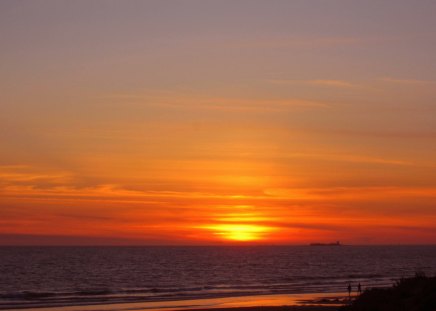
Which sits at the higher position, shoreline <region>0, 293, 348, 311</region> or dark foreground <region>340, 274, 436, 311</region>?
dark foreground <region>340, 274, 436, 311</region>

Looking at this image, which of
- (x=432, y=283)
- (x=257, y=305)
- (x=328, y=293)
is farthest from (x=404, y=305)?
(x=328, y=293)

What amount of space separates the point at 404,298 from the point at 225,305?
20.3 meters

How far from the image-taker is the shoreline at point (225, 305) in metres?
44.0

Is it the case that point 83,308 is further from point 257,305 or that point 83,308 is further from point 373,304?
point 373,304

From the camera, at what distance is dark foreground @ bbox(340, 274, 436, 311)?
84.5 ft

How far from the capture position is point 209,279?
81812 mm

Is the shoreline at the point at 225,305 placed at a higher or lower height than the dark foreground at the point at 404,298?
lower

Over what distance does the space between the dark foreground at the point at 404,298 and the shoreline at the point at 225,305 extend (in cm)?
1164

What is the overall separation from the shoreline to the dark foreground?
11.6 metres

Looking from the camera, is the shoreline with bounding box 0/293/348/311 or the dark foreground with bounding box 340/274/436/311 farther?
the shoreline with bounding box 0/293/348/311

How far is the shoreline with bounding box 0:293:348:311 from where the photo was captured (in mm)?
43969

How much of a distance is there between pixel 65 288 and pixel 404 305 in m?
48.5

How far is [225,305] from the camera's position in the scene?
47.0m

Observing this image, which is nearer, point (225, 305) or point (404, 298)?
point (404, 298)
